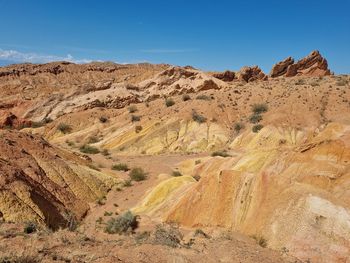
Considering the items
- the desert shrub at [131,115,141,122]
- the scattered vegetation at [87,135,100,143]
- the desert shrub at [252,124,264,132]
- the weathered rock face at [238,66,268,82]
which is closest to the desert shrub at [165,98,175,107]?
the desert shrub at [131,115,141,122]

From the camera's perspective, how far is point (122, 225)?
1638 cm

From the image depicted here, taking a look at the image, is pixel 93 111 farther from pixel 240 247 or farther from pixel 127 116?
pixel 240 247

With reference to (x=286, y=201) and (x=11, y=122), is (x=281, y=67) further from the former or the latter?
(x=286, y=201)

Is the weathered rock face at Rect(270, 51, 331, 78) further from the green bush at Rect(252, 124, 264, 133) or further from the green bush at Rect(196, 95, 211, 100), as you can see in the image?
the green bush at Rect(252, 124, 264, 133)

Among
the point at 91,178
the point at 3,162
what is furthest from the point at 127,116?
the point at 3,162

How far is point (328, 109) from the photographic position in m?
39.8

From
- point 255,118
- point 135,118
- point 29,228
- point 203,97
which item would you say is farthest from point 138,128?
point 29,228

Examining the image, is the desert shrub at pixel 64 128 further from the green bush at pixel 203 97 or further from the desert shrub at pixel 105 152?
the green bush at pixel 203 97

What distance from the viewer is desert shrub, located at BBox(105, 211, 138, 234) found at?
1611 centimetres

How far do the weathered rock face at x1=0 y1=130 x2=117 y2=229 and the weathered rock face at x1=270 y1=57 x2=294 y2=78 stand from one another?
5916cm

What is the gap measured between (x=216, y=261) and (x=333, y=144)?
8.76 meters

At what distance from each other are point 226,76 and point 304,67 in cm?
1611

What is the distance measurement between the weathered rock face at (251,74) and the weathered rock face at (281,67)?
4683mm

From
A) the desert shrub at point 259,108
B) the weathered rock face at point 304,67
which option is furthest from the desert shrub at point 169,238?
the weathered rock face at point 304,67
